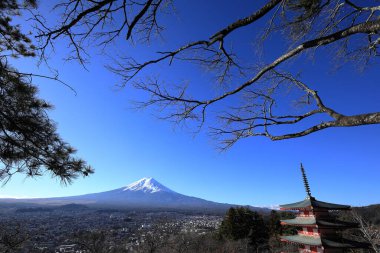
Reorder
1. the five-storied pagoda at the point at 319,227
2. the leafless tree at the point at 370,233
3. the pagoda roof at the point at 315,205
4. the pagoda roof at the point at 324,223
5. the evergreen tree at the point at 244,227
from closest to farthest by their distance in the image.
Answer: the leafless tree at the point at 370,233
the five-storied pagoda at the point at 319,227
the pagoda roof at the point at 324,223
the pagoda roof at the point at 315,205
the evergreen tree at the point at 244,227

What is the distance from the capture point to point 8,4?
340 centimetres

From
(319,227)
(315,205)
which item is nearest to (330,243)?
(319,227)

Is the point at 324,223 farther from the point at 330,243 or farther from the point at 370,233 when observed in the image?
the point at 370,233

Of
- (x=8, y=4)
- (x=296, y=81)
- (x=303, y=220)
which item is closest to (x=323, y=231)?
(x=303, y=220)

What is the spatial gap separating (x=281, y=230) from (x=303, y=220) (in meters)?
13.4

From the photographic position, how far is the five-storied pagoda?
1337cm

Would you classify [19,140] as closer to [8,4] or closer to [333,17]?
[8,4]

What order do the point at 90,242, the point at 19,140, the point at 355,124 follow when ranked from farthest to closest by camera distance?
the point at 90,242, the point at 19,140, the point at 355,124

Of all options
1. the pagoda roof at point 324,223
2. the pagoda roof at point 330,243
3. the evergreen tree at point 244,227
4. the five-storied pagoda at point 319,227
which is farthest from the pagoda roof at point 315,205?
the evergreen tree at point 244,227

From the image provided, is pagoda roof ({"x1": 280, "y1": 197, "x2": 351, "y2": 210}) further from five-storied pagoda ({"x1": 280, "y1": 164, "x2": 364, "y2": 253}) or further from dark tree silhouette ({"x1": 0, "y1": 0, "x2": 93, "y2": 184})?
dark tree silhouette ({"x1": 0, "y1": 0, "x2": 93, "y2": 184})

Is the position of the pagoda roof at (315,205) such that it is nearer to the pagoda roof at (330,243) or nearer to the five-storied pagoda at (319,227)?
the five-storied pagoda at (319,227)

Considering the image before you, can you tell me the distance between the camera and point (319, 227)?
552 inches

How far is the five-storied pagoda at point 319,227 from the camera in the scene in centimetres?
1337

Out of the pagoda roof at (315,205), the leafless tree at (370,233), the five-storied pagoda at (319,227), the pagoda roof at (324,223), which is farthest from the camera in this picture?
the pagoda roof at (315,205)
